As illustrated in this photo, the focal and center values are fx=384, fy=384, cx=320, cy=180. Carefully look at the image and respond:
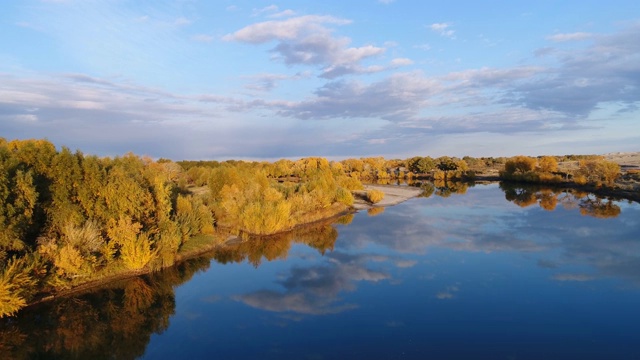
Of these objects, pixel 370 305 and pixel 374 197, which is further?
pixel 374 197

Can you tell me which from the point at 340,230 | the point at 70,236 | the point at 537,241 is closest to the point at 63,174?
the point at 70,236

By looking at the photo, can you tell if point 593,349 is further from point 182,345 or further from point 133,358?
point 133,358

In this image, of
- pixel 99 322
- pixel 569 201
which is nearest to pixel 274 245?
pixel 99 322

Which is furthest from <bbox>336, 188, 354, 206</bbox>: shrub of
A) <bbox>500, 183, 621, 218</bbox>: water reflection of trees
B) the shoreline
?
<bbox>500, 183, 621, 218</bbox>: water reflection of trees

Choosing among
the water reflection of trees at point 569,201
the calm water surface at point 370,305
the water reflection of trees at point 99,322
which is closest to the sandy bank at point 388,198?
the water reflection of trees at point 569,201

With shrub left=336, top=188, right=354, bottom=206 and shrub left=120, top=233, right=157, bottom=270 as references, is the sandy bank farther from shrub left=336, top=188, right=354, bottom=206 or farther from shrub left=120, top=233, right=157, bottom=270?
shrub left=120, top=233, right=157, bottom=270

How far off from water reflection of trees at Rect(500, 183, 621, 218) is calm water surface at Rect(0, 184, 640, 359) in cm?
1219

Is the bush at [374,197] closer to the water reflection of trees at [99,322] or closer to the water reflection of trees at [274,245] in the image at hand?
the water reflection of trees at [274,245]

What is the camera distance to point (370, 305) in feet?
54.4

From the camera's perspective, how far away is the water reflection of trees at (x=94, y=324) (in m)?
13.0

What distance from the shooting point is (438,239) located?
28.2 m

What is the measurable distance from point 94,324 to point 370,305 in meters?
11.0

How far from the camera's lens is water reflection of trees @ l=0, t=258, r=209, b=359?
42.6 ft

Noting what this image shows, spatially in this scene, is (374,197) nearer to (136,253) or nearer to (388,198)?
(388,198)
